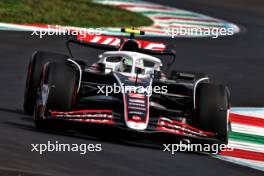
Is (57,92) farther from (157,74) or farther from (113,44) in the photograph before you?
(113,44)

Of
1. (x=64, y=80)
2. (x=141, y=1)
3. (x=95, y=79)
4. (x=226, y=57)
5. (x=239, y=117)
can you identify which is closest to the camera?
(x=64, y=80)

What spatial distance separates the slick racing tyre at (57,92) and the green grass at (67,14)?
36.5 feet

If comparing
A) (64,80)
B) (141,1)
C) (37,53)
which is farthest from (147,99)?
(141,1)

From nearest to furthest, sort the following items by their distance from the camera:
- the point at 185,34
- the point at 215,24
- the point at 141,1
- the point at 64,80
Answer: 1. the point at 64,80
2. the point at 185,34
3. the point at 215,24
4. the point at 141,1

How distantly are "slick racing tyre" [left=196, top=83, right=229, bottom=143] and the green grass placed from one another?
11.5m

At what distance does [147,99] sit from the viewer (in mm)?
11227

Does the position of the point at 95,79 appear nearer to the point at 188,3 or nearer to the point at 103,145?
the point at 103,145

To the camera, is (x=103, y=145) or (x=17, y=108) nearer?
(x=103, y=145)

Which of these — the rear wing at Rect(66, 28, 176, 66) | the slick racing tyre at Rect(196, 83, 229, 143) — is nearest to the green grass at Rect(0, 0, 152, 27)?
the rear wing at Rect(66, 28, 176, 66)

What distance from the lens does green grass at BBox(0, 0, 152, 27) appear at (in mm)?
22812

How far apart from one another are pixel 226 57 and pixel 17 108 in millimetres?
8808

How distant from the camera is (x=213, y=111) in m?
11.2

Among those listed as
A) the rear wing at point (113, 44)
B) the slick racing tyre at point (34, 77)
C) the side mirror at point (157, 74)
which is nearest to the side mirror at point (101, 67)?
the slick racing tyre at point (34, 77)

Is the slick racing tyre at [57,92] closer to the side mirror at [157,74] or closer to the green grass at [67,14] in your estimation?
the side mirror at [157,74]
